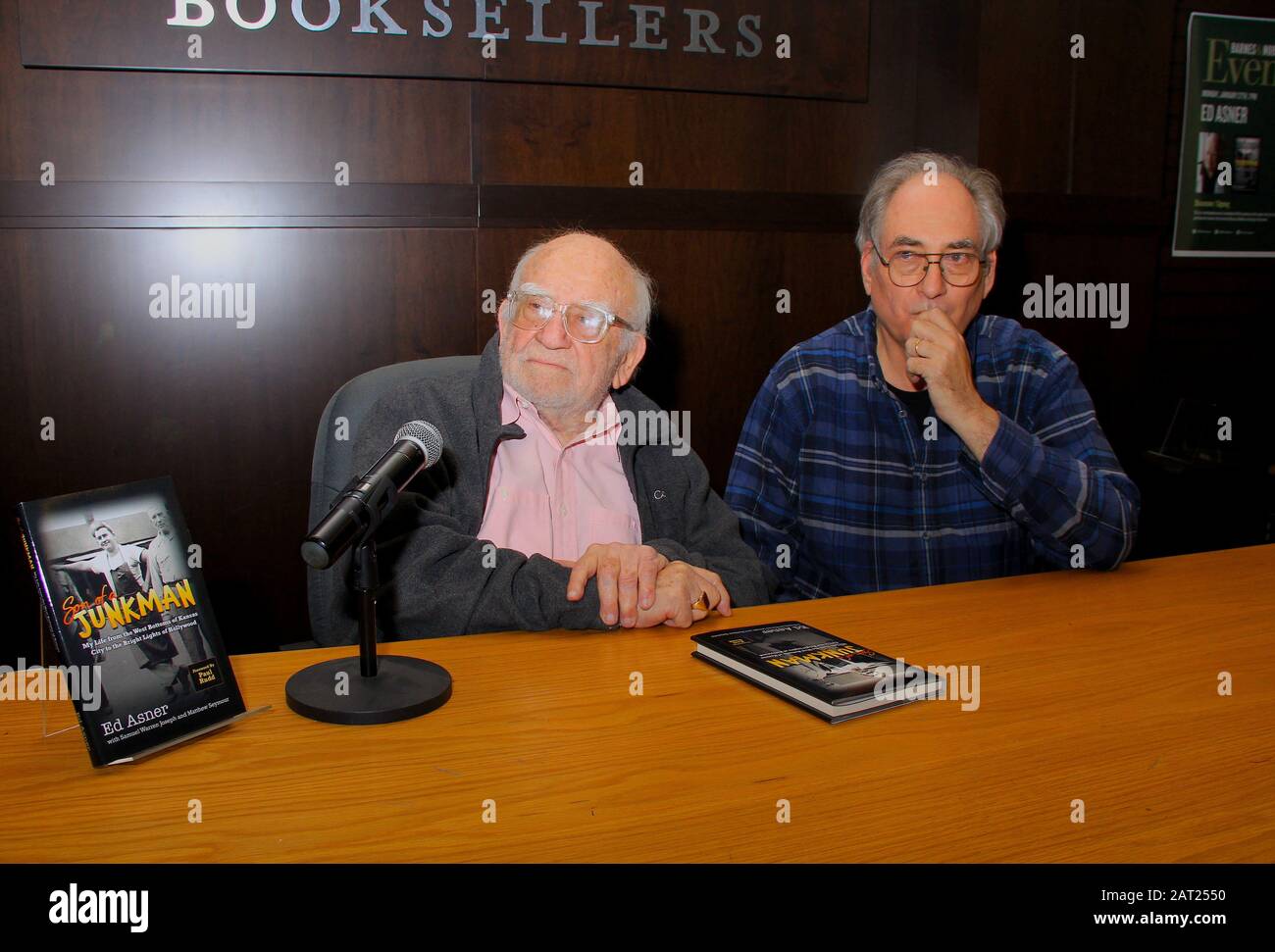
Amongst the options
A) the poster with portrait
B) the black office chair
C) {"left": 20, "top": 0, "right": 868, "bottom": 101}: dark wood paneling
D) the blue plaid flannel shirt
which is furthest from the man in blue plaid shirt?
the poster with portrait

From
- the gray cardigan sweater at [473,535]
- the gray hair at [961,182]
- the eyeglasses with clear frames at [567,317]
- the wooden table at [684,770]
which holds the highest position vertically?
the gray hair at [961,182]

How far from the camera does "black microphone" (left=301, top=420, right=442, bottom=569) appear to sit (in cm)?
105

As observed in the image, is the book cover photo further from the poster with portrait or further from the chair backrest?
the poster with portrait

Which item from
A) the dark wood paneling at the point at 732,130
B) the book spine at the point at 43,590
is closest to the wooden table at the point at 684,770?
the book spine at the point at 43,590

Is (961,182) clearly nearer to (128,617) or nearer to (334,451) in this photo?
(334,451)

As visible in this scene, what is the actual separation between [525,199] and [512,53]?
40cm

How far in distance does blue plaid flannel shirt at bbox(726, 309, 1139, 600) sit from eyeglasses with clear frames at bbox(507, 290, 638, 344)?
413mm

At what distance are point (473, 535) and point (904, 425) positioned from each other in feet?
2.87

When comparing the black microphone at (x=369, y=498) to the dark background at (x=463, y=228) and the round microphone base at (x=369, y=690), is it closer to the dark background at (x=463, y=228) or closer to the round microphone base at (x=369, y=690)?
the round microphone base at (x=369, y=690)

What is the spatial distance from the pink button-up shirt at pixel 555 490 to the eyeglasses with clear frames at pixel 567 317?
13 cm

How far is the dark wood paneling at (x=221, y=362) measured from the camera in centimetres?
268

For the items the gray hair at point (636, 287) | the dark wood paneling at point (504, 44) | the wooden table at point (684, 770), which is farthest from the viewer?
the dark wood paneling at point (504, 44)
